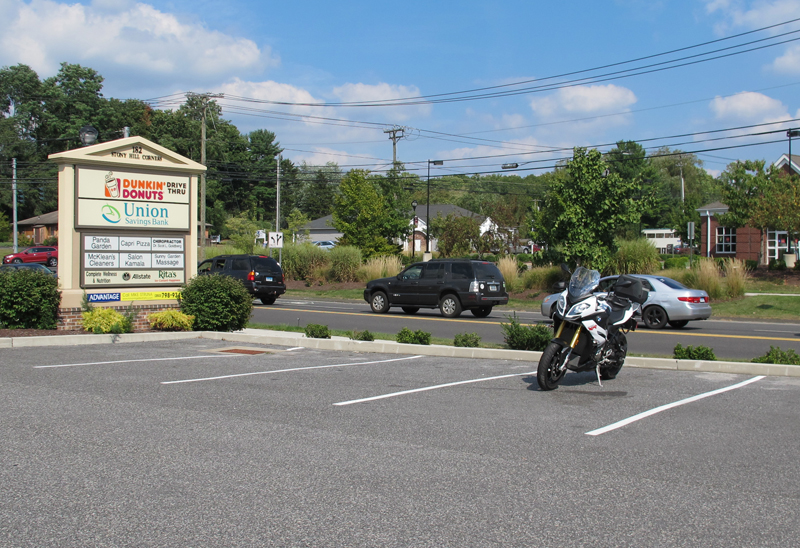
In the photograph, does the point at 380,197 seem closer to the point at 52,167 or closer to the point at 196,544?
the point at 196,544

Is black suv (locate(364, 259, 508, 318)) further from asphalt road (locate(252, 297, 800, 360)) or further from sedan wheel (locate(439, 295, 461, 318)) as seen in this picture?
asphalt road (locate(252, 297, 800, 360))

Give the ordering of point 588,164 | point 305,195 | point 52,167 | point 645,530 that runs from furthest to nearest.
→ point 305,195, point 52,167, point 588,164, point 645,530

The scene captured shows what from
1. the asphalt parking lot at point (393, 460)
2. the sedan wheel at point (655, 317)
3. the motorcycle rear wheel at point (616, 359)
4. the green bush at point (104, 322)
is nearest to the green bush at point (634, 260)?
the sedan wheel at point (655, 317)

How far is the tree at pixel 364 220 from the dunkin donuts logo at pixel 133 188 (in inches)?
1120

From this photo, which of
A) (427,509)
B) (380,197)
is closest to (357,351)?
(427,509)

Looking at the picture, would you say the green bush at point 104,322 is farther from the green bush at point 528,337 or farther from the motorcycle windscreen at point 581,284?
the motorcycle windscreen at point 581,284

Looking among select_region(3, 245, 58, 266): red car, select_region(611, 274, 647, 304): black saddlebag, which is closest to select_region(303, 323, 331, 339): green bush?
select_region(611, 274, 647, 304): black saddlebag

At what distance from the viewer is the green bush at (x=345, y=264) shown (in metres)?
37.8

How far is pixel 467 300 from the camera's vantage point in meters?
22.0

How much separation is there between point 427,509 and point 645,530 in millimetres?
1323

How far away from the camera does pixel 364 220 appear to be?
44875 millimetres

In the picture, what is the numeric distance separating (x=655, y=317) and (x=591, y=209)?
10.7m

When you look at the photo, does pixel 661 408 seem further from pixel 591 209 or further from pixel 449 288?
pixel 591 209

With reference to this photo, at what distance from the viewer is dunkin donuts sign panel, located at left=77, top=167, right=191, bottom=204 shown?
14312mm
